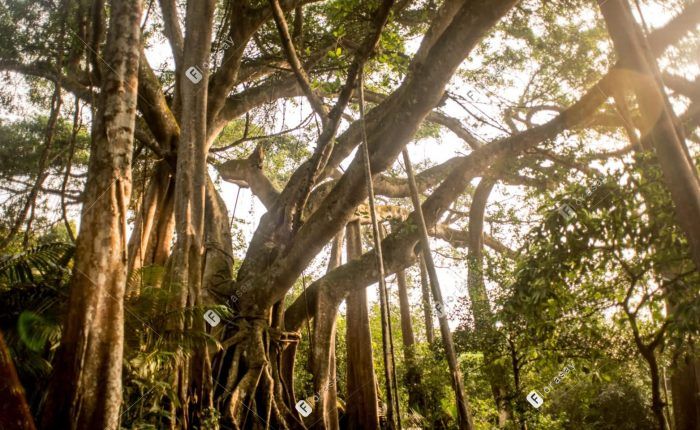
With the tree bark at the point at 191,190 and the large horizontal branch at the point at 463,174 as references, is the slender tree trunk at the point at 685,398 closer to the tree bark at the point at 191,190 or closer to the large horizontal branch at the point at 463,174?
the large horizontal branch at the point at 463,174

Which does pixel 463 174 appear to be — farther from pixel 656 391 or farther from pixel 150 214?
pixel 150 214

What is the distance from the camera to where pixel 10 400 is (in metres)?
1.74

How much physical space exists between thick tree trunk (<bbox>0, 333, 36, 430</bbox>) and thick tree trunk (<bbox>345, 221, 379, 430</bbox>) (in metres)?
4.84

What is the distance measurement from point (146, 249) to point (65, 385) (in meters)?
2.99

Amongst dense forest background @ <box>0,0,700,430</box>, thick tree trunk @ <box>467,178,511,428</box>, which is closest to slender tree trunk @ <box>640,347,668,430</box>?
dense forest background @ <box>0,0,700,430</box>

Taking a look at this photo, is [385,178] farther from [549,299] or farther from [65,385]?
[65,385]

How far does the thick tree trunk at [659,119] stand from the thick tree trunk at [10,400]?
327cm

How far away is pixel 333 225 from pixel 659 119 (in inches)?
118

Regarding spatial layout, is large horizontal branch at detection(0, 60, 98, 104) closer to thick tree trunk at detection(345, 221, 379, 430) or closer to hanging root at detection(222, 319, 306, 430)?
hanging root at detection(222, 319, 306, 430)

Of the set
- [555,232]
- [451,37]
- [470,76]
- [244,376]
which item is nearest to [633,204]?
[555,232]

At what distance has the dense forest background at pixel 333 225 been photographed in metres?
2.83

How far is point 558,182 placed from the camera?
6.23m

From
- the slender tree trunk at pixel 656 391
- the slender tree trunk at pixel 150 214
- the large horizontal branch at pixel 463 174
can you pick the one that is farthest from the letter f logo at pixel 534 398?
the slender tree trunk at pixel 150 214

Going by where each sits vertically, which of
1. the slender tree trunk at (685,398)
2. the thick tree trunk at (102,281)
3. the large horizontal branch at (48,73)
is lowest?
the slender tree trunk at (685,398)
